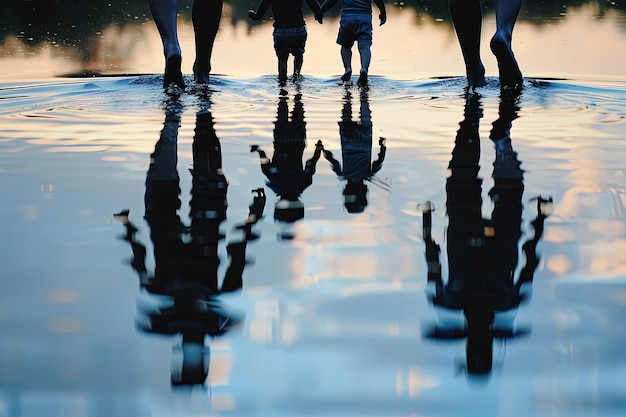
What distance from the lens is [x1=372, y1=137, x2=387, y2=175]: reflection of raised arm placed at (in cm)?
550

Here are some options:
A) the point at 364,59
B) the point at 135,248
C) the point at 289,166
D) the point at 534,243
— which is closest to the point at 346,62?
the point at 364,59

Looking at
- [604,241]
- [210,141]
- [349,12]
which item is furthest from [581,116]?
[349,12]

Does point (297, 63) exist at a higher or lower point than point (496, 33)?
lower

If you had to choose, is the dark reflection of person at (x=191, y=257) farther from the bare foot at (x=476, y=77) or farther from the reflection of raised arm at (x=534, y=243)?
the bare foot at (x=476, y=77)

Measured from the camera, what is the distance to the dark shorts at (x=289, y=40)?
10.6 meters

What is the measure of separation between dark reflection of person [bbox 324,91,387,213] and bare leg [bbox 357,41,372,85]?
2.14 metres

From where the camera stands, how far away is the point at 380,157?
230 inches

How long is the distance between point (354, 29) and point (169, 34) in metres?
3.27

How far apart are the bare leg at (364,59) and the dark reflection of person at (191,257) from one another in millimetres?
4226

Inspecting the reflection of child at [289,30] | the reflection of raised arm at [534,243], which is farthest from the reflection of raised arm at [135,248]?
the reflection of child at [289,30]

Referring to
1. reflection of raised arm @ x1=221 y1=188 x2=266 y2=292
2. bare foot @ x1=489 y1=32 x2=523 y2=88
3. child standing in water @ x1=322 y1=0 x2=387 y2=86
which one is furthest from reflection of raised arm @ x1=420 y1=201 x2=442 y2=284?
child standing in water @ x1=322 y1=0 x2=387 y2=86

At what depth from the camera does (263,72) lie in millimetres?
11148

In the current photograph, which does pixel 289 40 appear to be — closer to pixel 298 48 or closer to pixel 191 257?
pixel 298 48

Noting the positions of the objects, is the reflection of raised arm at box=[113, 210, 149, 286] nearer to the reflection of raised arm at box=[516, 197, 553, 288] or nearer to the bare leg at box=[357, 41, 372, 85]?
the reflection of raised arm at box=[516, 197, 553, 288]
